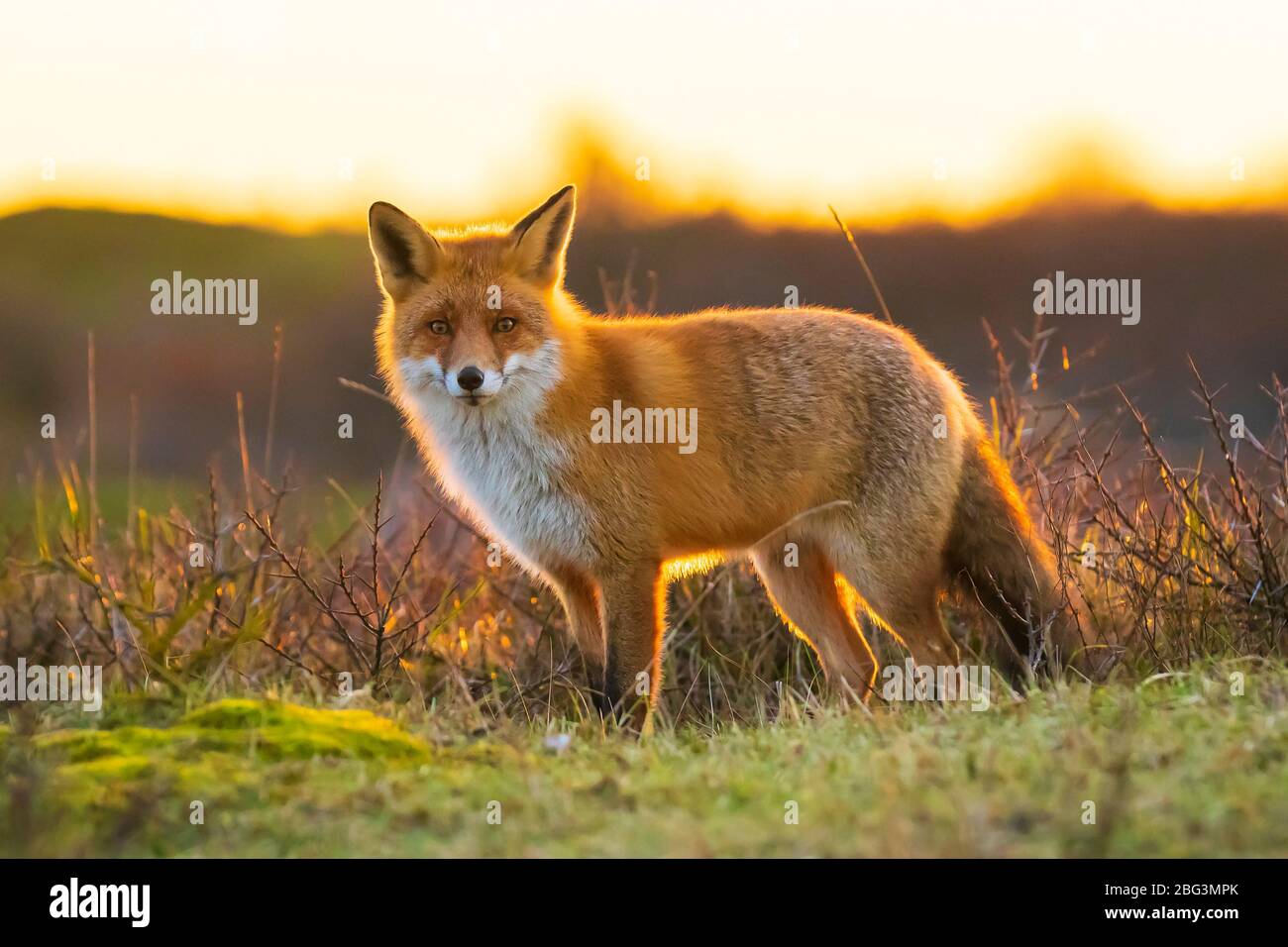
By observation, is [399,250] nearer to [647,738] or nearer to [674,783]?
[647,738]

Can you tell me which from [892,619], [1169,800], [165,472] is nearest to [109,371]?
[165,472]

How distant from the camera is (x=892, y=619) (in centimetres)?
524

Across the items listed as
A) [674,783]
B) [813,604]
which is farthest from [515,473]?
[674,783]

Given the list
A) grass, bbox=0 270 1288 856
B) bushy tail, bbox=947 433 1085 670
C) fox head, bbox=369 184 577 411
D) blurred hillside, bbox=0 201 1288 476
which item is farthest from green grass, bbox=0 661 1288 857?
blurred hillside, bbox=0 201 1288 476

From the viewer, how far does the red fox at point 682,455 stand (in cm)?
490

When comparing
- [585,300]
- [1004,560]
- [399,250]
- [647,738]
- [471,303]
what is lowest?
Answer: [647,738]

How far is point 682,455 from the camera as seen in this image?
202 inches

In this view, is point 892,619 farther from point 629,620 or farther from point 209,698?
point 209,698

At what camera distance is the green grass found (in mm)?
2758

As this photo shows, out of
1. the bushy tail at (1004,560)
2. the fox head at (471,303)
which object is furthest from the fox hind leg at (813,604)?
the fox head at (471,303)

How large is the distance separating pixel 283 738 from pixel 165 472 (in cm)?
1247

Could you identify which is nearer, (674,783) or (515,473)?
(674,783)

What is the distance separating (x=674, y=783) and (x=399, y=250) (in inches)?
106

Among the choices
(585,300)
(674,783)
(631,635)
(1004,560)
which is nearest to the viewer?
(674,783)
